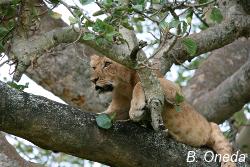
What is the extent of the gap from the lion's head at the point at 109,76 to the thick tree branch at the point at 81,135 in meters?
0.44

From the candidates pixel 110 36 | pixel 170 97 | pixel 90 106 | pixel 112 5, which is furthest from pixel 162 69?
pixel 90 106

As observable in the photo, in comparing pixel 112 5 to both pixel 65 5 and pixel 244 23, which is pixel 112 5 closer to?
pixel 65 5

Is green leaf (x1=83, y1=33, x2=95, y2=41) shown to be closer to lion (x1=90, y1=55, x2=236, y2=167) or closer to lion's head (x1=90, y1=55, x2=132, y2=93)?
lion (x1=90, y1=55, x2=236, y2=167)

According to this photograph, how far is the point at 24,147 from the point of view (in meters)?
7.36

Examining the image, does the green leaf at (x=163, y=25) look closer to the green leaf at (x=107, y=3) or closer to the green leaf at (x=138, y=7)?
the green leaf at (x=138, y=7)

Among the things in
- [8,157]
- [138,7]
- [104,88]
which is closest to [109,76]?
[104,88]

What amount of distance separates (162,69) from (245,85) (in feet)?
4.58

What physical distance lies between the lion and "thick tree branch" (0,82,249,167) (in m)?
0.21

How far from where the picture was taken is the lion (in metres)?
4.00

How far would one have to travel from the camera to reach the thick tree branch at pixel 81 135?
11.0 ft

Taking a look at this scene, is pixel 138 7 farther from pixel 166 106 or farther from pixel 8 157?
pixel 8 157

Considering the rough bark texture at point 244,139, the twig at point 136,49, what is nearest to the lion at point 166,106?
the twig at point 136,49

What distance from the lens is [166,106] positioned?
3.97m

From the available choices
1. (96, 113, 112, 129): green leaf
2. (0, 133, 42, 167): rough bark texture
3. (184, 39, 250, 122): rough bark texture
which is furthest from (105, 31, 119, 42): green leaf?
(184, 39, 250, 122): rough bark texture
